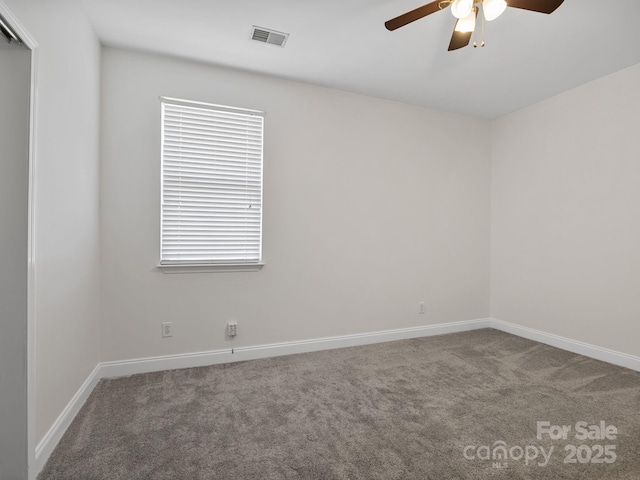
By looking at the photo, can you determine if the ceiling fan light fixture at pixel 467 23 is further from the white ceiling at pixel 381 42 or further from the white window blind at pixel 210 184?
the white window blind at pixel 210 184

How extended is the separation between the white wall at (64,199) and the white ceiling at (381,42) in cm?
49

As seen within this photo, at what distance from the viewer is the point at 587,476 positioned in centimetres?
169

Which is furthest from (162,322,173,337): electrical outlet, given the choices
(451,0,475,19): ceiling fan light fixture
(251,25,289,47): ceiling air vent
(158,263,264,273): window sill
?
(451,0,475,19): ceiling fan light fixture

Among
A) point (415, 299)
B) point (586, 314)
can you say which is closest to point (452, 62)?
point (415, 299)

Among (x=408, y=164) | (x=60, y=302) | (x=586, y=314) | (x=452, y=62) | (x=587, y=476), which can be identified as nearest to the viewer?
(x=587, y=476)

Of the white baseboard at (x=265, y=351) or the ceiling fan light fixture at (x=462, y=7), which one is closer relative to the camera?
the ceiling fan light fixture at (x=462, y=7)

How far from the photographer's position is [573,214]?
356 centimetres

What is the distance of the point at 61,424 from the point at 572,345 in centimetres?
449

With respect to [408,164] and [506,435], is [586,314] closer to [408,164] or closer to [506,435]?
[506,435]

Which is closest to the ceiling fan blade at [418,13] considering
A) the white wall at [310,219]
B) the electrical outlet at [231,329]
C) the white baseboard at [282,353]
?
the white wall at [310,219]

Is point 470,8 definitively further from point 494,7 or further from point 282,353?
point 282,353

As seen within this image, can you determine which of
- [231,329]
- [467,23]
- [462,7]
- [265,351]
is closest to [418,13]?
[462,7]

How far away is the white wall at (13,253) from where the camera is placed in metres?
1.54

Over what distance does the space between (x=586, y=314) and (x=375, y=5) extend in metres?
3.55
